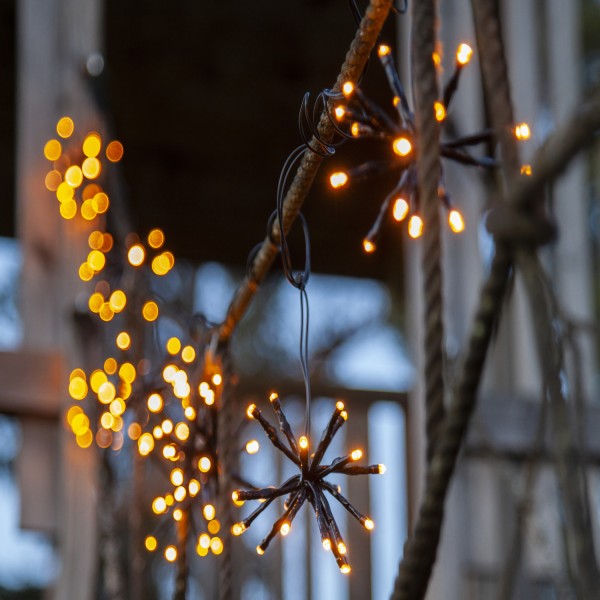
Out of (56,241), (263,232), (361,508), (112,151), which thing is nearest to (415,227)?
(56,241)

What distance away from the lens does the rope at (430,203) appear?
88 cm

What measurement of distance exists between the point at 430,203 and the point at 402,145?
20.8 inches

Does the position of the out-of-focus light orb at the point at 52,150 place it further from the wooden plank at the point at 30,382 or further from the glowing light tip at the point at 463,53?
the glowing light tip at the point at 463,53

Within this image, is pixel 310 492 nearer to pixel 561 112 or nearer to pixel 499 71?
pixel 499 71

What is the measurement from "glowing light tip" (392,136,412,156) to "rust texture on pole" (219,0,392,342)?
0.32 feet

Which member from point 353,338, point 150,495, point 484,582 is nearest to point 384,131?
point 484,582

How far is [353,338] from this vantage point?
326 inches

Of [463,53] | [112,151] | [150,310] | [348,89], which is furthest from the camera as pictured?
[112,151]

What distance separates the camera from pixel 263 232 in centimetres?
596

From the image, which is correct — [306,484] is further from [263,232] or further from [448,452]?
[263,232]

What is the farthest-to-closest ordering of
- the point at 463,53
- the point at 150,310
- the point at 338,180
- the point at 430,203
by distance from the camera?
the point at 150,310 → the point at 463,53 → the point at 338,180 → the point at 430,203

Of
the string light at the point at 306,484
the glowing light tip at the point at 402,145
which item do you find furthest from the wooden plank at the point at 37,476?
the glowing light tip at the point at 402,145

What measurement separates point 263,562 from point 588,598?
14.7 ft

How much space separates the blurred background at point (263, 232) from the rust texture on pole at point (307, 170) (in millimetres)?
214
